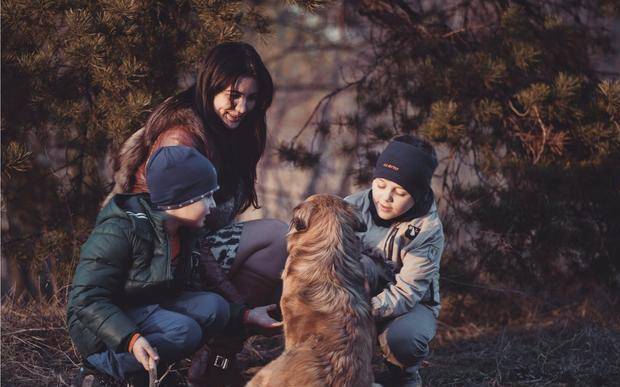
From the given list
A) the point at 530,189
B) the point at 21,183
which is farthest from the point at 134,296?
the point at 530,189

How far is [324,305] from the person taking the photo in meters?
3.93

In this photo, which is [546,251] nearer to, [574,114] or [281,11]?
[574,114]

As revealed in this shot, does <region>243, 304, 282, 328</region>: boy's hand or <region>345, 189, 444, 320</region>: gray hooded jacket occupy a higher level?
<region>345, 189, 444, 320</region>: gray hooded jacket

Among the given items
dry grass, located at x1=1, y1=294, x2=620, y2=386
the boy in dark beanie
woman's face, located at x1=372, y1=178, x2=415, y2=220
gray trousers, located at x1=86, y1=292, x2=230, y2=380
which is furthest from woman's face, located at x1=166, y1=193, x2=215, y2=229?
dry grass, located at x1=1, y1=294, x2=620, y2=386

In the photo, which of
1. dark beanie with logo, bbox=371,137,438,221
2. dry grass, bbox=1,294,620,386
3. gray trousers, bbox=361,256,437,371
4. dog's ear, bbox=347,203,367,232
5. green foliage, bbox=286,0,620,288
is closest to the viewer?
dog's ear, bbox=347,203,367,232

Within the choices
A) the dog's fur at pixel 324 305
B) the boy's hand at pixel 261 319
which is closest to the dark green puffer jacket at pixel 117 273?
the boy's hand at pixel 261 319

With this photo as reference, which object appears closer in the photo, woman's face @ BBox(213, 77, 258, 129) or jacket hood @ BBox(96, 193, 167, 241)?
jacket hood @ BBox(96, 193, 167, 241)

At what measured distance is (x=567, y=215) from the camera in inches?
251

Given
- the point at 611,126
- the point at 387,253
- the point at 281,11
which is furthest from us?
the point at 281,11

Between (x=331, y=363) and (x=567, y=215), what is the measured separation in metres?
3.38

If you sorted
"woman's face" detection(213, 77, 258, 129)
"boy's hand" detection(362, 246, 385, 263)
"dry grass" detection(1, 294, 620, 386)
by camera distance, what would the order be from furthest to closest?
"dry grass" detection(1, 294, 620, 386)
"woman's face" detection(213, 77, 258, 129)
"boy's hand" detection(362, 246, 385, 263)

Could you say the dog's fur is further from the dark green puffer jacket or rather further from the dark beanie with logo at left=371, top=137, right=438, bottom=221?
the dark green puffer jacket

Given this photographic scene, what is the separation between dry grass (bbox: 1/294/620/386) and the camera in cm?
510

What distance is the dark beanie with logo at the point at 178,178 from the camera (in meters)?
3.95
